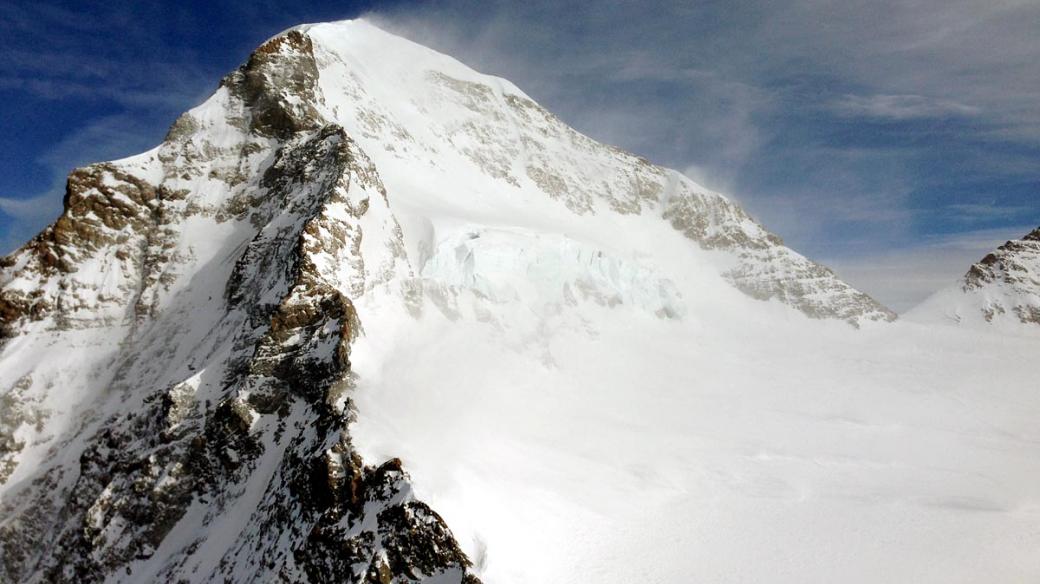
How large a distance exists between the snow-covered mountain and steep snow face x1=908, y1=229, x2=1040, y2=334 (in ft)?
37.7

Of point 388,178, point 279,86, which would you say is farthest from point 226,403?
point 279,86

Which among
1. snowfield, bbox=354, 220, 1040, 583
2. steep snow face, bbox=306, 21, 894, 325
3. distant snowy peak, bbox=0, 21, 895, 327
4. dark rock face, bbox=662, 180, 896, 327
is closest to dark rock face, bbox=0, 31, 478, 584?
distant snowy peak, bbox=0, 21, 895, 327

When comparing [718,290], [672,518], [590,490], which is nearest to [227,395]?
[590,490]

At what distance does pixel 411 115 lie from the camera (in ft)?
277

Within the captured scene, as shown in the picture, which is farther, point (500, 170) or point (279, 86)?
point (500, 170)

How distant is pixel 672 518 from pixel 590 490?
556cm

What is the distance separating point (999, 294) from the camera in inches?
4018

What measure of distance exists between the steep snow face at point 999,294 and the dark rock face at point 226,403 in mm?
97758

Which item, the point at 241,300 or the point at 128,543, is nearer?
the point at 128,543

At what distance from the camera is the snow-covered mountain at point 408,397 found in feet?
107

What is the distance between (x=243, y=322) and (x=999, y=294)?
116 metres

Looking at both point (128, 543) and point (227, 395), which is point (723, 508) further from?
point (128, 543)

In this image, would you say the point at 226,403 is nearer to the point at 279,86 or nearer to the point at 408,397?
the point at 408,397

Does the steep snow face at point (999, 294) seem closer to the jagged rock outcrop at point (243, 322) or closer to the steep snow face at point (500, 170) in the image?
the steep snow face at point (500, 170)
